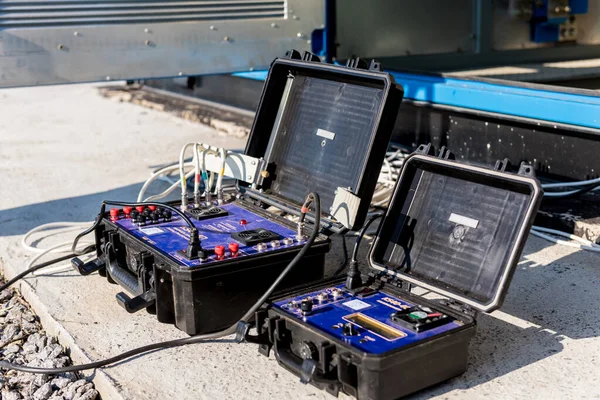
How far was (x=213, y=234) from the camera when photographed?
2.54 m

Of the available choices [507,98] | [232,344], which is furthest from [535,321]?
[507,98]

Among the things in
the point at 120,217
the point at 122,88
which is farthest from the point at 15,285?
the point at 122,88

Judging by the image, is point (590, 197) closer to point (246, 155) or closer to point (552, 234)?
point (552, 234)

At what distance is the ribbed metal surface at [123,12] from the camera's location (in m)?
3.13

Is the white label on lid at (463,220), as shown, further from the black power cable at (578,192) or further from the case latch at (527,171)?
the black power cable at (578,192)

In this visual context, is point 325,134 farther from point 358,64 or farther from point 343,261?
point 343,261

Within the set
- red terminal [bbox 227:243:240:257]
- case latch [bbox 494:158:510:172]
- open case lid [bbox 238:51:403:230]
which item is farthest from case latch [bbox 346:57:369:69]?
red terminal [bbox 227:243:240:257]

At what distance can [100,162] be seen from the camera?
467cm

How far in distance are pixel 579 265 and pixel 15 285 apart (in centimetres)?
216

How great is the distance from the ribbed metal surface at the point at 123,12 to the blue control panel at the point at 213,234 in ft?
3.36

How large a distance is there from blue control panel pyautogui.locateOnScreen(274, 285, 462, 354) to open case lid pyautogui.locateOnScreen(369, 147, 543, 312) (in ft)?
0.47

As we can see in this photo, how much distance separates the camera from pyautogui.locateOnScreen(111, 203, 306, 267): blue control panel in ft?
7.70

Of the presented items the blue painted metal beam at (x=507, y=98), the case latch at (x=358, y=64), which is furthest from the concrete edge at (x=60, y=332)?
the blue painted metal beam at (x=507, y=98)

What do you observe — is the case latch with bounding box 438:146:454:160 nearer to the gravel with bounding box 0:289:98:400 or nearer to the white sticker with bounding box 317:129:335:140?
the white sticker with bounding box 317:129:335:140
